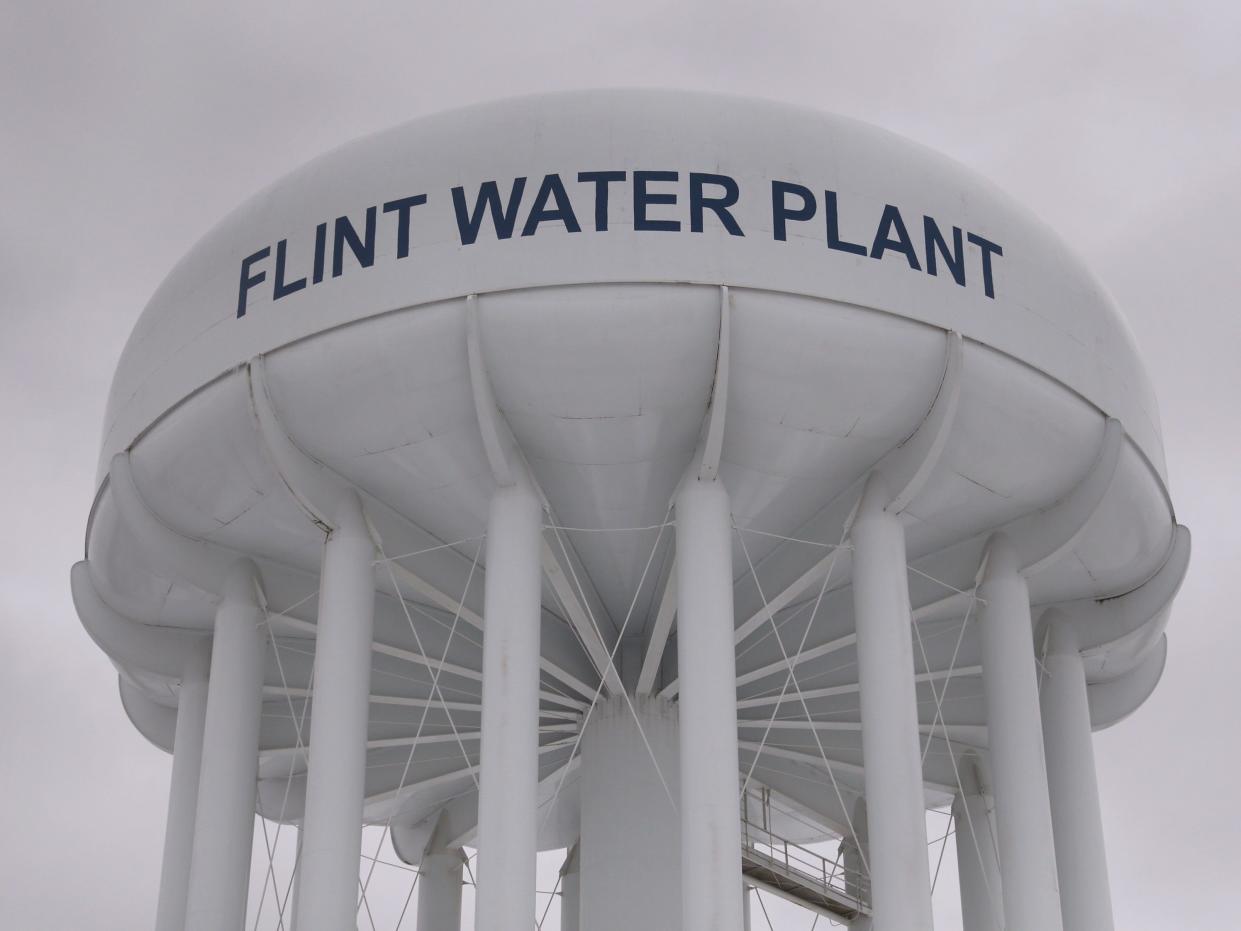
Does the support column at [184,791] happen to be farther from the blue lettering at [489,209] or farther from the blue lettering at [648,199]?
the blue lettering at [648,199]

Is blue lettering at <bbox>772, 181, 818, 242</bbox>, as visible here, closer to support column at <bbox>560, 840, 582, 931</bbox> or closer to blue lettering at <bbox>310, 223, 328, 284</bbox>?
blue lettering at <bbox>310, 223, 328, 284</bbox>

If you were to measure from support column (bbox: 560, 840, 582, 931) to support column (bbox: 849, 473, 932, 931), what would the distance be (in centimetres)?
884

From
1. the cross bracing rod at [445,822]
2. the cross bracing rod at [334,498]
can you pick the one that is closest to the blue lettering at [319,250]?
the cross bracing rod at [334,498]

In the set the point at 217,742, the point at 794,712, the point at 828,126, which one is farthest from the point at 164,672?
the point at 828,126

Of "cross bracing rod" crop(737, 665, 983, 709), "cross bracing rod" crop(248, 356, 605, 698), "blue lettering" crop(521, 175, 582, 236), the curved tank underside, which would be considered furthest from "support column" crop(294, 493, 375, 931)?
"cross bracing rod" crop(737, 665, 983, 709)

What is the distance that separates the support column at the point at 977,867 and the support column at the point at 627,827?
370cm

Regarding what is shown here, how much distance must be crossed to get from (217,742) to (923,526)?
686 cm

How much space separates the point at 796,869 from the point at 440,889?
183 inches

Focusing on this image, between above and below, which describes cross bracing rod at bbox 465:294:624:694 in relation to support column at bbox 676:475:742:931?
above

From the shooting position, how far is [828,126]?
13.7 metres

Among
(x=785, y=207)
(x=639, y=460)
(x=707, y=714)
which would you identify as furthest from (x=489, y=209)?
(x=707, y=714)

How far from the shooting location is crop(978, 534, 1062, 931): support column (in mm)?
14680

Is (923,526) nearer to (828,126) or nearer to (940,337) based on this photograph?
(940,337)

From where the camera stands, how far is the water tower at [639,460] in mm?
12867
